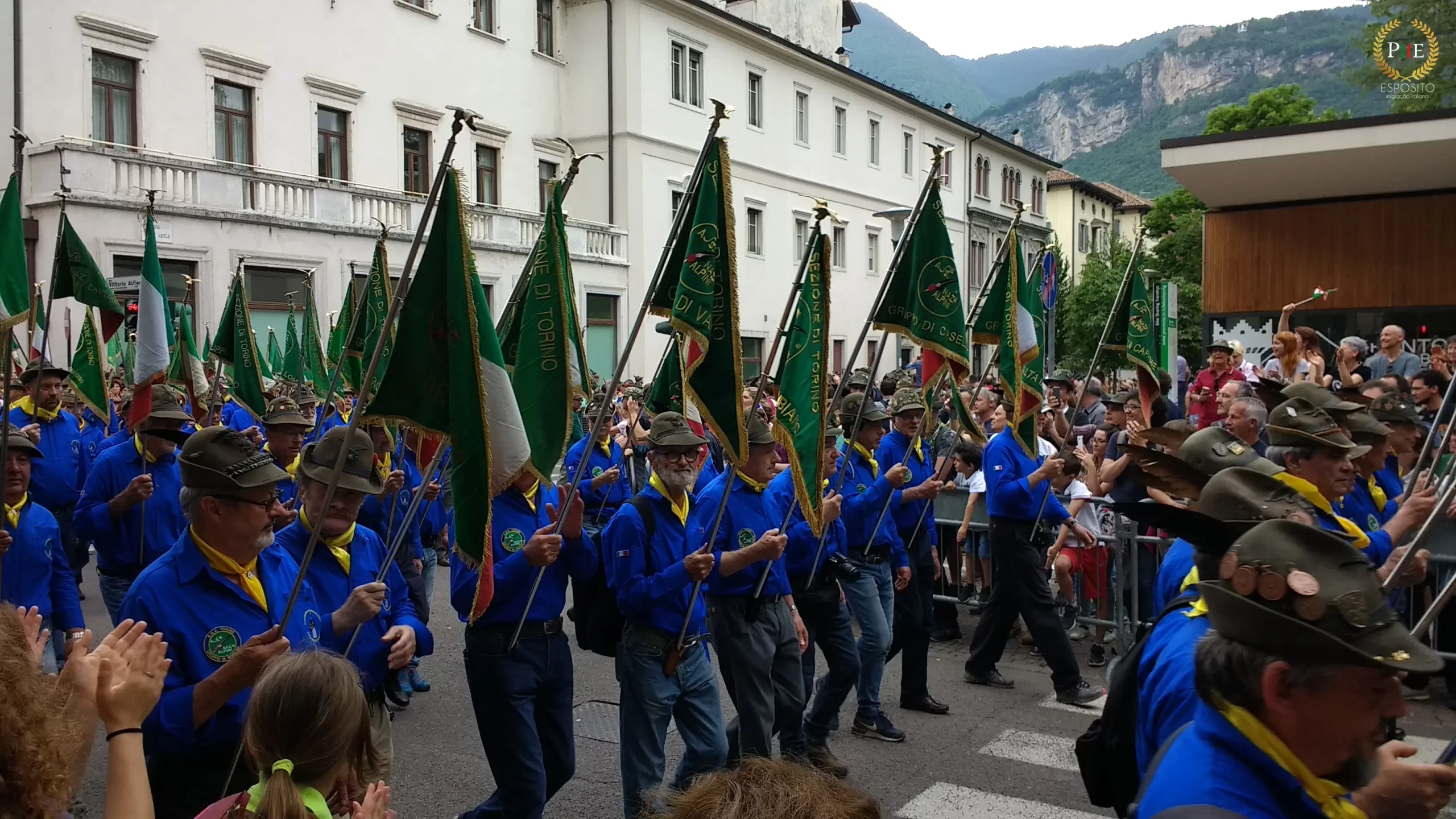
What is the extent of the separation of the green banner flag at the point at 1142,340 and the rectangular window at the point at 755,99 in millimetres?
31219

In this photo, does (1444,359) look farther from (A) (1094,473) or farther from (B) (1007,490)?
(B) (1007,490)

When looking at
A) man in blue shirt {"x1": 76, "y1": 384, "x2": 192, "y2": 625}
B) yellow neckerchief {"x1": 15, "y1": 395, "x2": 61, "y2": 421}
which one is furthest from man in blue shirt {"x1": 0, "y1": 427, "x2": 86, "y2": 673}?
yellow neckerchief {"x1": 15, "y1": 395, "x2": 61, "y2": 421}

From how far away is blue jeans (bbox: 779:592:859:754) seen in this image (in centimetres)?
650

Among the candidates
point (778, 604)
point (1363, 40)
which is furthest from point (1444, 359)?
point (1363, 40)

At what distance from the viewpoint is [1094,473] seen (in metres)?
9.09

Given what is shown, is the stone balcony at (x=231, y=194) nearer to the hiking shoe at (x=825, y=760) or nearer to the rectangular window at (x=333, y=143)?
the rectangular window at (x=333, y=143)

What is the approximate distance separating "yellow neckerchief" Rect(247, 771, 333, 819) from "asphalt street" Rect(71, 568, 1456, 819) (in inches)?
129

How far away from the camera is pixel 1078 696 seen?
307 inches

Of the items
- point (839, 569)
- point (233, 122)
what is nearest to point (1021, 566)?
point (839, 569)

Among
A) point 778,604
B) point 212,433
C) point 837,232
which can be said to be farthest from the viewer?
point 837,232

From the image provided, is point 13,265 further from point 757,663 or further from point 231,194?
point 231,194

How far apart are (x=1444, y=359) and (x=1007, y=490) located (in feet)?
21.6

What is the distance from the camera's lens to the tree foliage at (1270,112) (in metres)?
51.2

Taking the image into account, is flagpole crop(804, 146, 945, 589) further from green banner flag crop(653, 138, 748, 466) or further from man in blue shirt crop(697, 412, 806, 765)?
green banner flag crop(653, 138, 748, 466)
